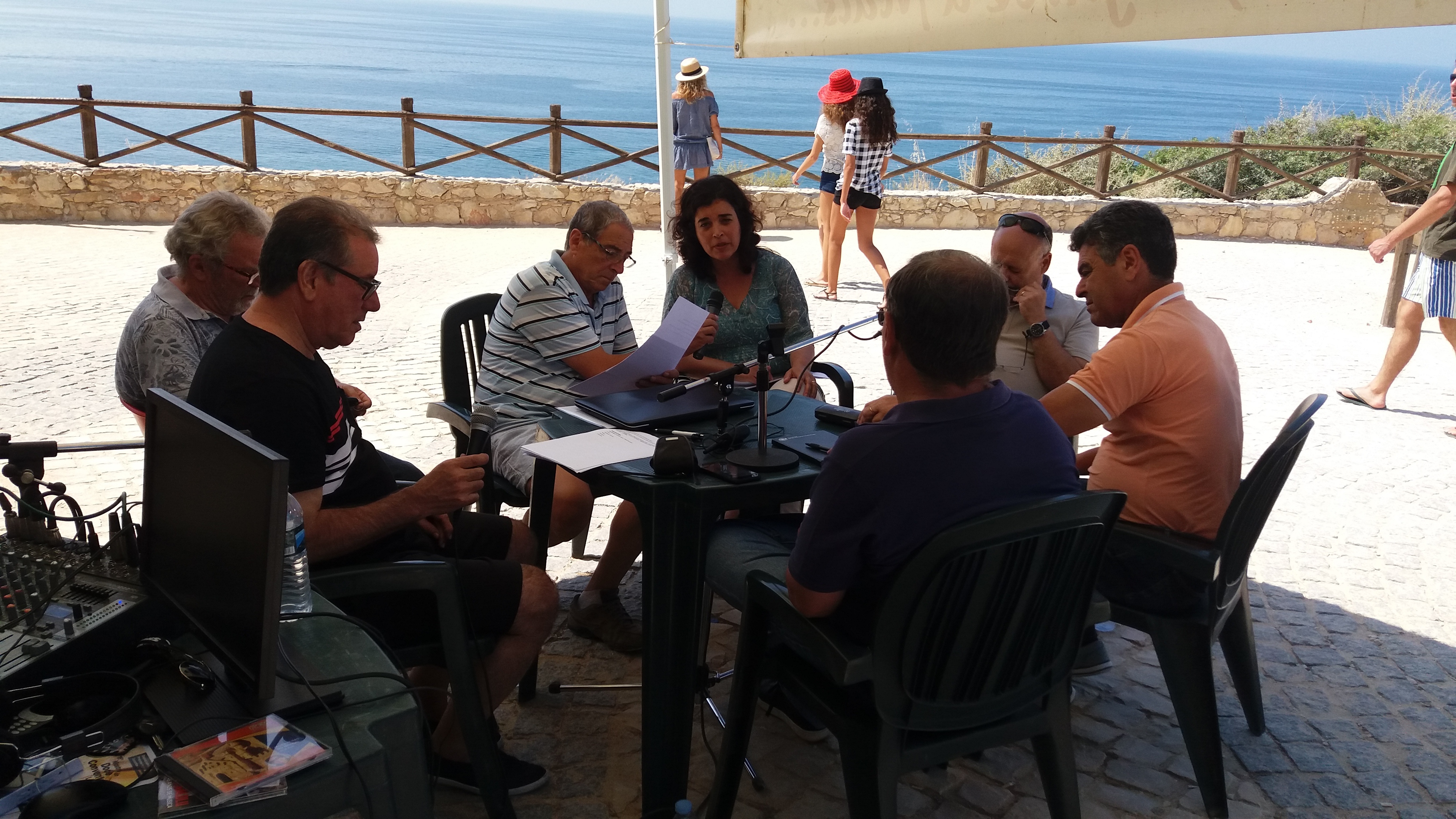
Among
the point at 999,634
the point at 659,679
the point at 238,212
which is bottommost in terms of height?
the point at 659,679

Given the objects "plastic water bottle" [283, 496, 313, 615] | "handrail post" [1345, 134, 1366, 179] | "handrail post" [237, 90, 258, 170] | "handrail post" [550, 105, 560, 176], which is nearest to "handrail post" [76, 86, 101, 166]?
"handrail post" [237, 90, 258, 170]

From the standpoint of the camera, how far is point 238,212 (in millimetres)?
2996

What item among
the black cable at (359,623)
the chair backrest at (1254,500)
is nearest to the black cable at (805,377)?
the chair backrest at (1254,500)

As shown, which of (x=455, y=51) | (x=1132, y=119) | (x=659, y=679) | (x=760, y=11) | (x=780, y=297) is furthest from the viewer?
(x=455, y=51)

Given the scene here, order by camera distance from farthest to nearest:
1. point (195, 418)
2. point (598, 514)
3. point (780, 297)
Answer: point (598, 514) < point (780, 297) < point (195, 418)

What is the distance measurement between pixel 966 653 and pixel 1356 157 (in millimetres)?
15909

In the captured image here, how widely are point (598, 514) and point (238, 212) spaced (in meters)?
2.02

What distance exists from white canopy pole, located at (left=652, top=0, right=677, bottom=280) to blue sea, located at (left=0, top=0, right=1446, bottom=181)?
0.54 m

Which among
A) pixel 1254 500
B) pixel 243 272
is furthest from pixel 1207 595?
pixel 243 272

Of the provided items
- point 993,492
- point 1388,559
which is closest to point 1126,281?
point 993,492

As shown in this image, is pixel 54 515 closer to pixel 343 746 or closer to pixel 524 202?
pixel 343 746

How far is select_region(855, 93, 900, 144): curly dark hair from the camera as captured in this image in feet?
28.5

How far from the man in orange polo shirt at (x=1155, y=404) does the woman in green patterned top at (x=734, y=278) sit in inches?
55.0

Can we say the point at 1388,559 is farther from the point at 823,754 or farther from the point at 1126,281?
the point at 823,754
